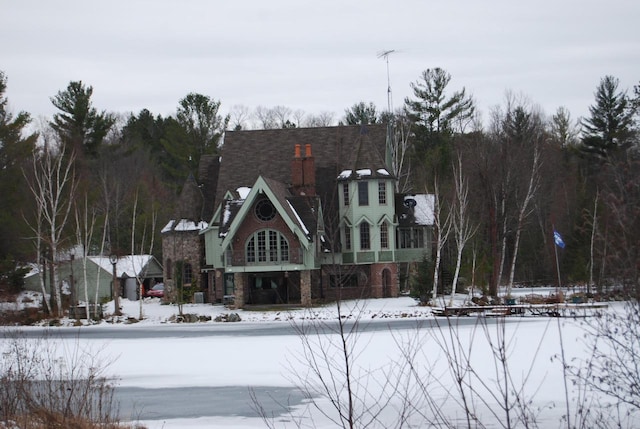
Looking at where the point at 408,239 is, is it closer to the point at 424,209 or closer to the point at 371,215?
the point at 424,209

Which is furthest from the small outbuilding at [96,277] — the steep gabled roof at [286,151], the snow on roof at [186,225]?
the steep gabled roof at [286,151]

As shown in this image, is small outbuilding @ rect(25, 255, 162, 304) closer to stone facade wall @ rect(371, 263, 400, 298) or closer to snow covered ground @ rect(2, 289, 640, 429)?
stone facade wall @ rect(371, 263, 400, 298)

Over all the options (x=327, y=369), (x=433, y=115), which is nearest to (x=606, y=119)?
(x=433, y=115)

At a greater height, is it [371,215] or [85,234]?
[371,215]

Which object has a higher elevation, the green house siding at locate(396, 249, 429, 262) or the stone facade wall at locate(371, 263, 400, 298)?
the green house siding at locate(396, 249, 429, 262)

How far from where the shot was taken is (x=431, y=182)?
6512 centimetres

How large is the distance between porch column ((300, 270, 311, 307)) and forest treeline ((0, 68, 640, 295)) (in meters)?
5.70

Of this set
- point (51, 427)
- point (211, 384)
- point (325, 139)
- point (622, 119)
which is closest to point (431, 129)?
point (622, 119)

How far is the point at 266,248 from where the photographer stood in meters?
47.3

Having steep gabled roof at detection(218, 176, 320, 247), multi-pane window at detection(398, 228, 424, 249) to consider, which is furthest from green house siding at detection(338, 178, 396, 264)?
steep gabled roof at detection(218, 176, 320, 247)

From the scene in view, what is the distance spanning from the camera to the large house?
47.2 metres

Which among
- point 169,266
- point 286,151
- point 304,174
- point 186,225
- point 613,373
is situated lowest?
point 613,373

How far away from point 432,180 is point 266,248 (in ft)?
71.2

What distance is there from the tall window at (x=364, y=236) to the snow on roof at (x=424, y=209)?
3.19m
